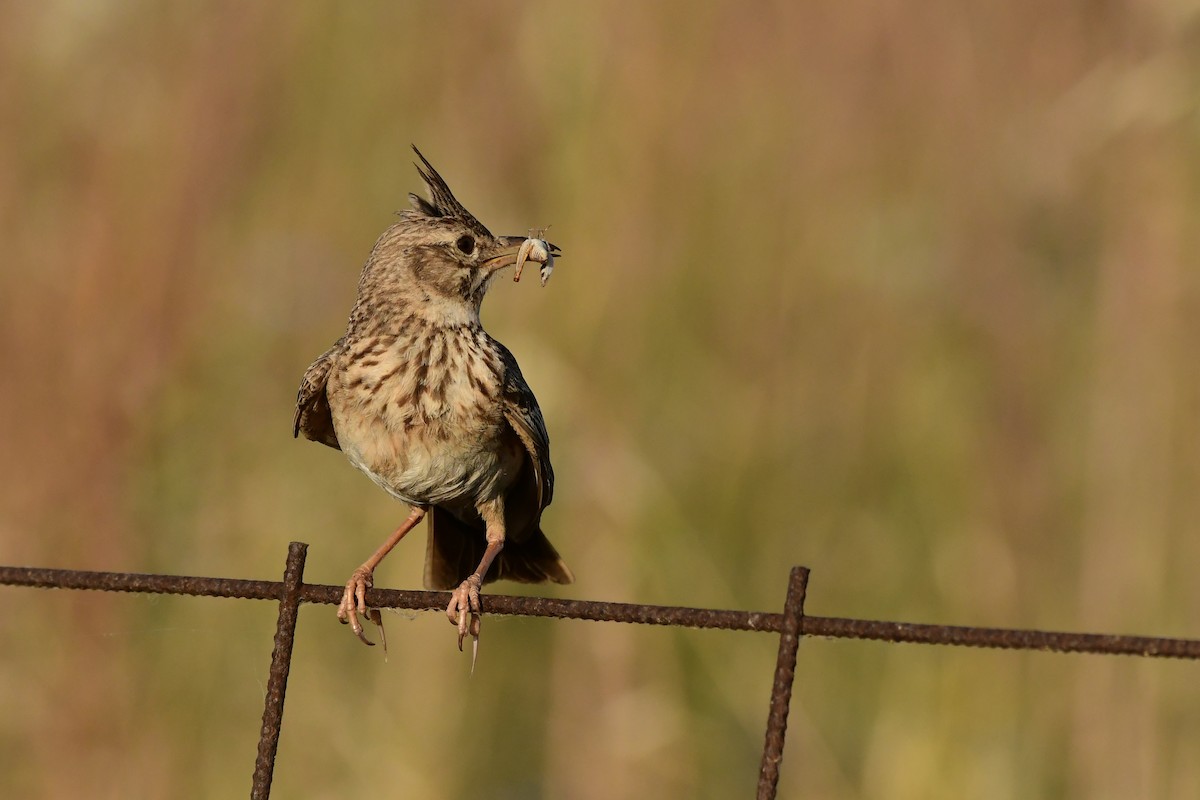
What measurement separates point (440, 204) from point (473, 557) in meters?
0.89

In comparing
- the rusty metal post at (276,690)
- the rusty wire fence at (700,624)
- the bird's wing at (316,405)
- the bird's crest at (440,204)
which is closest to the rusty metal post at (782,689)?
the rusty wire fence at (700,624)

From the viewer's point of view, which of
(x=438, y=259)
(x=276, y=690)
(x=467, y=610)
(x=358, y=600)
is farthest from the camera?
(x=438, y=259)

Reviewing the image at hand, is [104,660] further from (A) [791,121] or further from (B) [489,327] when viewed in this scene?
(A) [791,121]

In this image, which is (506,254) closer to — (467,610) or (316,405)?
(316,405)

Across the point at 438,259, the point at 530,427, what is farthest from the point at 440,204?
the point at 530,427

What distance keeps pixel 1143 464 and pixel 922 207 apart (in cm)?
118

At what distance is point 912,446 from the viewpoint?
16.0 ft

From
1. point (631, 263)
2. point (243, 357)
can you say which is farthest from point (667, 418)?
point (243, 357)

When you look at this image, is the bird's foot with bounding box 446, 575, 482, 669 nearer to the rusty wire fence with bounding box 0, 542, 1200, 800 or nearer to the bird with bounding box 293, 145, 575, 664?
the bird with bounding box 293, 145, 575, 664

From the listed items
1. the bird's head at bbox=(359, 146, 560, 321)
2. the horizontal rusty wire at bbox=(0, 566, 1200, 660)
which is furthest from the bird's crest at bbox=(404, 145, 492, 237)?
the horizontal rusty wire at bbox=(0, 566, 1200, 660)

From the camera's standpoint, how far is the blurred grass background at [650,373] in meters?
4.27

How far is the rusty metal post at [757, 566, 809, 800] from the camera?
1996 mm

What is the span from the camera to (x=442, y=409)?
11.4 ft

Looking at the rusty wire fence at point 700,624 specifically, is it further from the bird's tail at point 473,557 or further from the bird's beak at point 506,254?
the bird's beak at point 506,254
